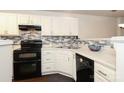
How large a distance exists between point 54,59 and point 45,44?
66 centimetres

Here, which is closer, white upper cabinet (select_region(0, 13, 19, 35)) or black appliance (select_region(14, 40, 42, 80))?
black appliance (select_region(14, 40, 42, 80))

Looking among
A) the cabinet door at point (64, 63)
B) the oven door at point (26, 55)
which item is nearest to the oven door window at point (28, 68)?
the oven door at point (26, 55)

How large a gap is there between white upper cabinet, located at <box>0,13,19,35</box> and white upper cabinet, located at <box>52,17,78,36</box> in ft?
3.73

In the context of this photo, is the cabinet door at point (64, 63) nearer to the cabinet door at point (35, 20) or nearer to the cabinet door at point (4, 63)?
the cabinet door at point (35, 20)

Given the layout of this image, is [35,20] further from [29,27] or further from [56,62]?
[56,62]

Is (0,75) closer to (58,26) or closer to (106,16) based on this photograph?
(58,26)

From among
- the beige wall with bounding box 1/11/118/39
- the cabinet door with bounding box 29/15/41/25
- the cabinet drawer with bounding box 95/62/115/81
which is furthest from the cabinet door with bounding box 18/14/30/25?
the cabinet drawer with bounding box 95/62/115/81

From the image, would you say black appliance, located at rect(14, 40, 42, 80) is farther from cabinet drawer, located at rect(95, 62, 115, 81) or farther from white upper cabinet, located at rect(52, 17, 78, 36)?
cabinet drawer, located at rect(95, 62, 115, 81)

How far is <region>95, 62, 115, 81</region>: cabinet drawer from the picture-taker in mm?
1327

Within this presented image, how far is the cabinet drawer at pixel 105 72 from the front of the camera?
133 cm

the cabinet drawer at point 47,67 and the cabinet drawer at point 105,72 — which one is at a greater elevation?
the cabinet drawer at point 105,72

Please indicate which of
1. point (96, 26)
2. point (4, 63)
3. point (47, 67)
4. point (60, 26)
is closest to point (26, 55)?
point (47, 67)
